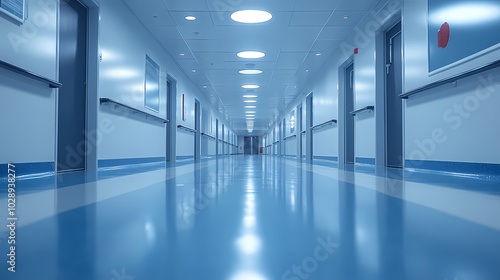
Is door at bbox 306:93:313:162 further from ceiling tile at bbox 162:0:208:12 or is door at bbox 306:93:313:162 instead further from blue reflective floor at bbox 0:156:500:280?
blue reflective floor at bbox 0:156:500:280

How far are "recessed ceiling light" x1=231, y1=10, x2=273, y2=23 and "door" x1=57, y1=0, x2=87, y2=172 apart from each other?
7.84 feet

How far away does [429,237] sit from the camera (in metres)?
1.04

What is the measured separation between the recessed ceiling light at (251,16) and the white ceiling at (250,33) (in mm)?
107

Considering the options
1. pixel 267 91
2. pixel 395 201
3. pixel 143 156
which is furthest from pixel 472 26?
pixel 267 91

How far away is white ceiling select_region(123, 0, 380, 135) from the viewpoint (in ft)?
17.3

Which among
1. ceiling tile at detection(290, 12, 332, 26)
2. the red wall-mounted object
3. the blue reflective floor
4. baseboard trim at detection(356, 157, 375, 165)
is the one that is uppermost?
ceiling tile at detection(290, 12, 332, 26)

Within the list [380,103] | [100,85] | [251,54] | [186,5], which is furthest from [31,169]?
[251,54]

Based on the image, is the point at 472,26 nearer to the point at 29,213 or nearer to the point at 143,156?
the point at 29,213

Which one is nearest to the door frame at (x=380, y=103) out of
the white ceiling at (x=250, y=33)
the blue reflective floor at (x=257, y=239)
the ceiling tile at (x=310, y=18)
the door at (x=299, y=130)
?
the white ceiling at (x=250, y=33)

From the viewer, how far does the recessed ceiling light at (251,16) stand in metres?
5.59

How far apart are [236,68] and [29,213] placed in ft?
27.0

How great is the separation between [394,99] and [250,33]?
301cm

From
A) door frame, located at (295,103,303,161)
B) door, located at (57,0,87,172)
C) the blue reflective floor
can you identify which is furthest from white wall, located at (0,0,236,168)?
door frame, located at (295,103,303,161)

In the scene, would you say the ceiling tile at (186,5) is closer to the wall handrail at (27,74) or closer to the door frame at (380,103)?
the wall handrail at (27,74)
